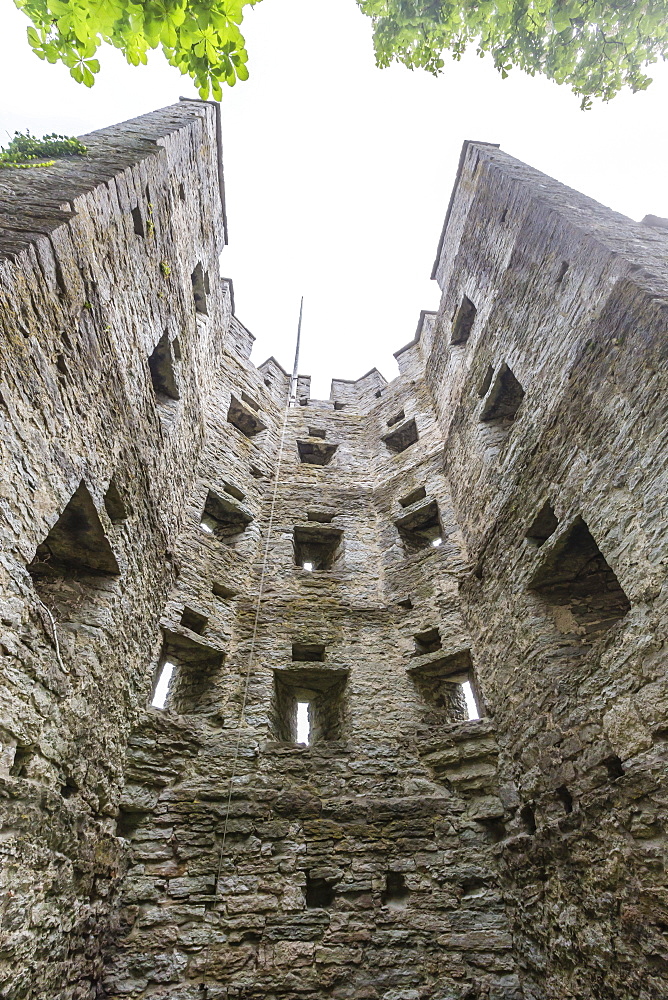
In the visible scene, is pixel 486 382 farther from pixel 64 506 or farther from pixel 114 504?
pixel 64 506

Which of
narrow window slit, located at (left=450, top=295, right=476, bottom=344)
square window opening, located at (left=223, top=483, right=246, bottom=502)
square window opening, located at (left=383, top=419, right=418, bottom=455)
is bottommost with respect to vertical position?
square window opening, located at (left=223, top=483, right=246, bottom=502)

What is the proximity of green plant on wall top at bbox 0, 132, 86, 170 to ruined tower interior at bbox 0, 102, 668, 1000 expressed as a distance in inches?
17.8

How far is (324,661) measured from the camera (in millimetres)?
8633

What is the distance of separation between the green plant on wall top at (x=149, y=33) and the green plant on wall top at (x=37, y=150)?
7.78ft

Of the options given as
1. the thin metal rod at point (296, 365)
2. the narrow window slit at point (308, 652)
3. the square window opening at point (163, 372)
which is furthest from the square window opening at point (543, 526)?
the thin metal rod at point (296, 365)

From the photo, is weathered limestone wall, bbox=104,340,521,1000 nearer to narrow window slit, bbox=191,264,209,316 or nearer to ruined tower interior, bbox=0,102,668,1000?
ruined tower interior, bbox=0,102,668,1000

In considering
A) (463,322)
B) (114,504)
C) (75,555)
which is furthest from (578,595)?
(463,322)

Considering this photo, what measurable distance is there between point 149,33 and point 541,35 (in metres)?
5.05

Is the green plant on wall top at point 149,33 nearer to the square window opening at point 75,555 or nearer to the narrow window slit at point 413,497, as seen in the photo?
the square window opening at point 75,555

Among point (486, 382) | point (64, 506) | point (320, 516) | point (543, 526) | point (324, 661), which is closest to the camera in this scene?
point (64, 506)

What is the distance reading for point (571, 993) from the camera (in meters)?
4.59

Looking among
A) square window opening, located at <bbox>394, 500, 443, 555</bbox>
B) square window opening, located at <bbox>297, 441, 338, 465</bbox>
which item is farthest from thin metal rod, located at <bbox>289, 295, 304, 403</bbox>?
square window opening, located at <bbox>394, 500, 443, 555</bbox>

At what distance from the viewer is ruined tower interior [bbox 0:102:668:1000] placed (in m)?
4.27

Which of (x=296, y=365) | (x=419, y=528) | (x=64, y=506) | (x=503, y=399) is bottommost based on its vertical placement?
(x=64, y=506)
